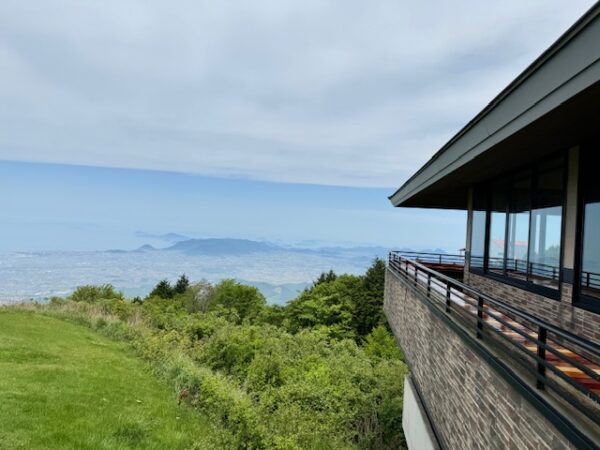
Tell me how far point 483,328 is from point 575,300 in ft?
6.25

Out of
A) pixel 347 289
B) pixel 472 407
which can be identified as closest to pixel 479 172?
pixel 472 407

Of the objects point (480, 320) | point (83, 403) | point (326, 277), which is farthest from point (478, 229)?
point (326, 277)

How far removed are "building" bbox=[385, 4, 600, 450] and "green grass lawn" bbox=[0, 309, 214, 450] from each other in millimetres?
5318

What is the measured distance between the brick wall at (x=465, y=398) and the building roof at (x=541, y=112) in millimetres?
2735

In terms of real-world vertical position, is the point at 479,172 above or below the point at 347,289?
above

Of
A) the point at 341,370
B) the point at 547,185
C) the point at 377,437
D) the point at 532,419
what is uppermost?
the point at 547,185

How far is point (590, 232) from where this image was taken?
5.98m

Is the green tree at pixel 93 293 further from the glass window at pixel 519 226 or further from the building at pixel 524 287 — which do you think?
the glass window at pixel 519 226

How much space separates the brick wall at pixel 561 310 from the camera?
568 centimetres

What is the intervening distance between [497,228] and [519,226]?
147cm

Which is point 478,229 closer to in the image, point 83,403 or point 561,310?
point 561,310

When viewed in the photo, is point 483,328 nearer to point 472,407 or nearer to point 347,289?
point 472,407

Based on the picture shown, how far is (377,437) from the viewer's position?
1656 centimetres

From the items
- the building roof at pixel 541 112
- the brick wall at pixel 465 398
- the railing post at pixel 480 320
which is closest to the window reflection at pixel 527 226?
the building roof at pixel 541 112
